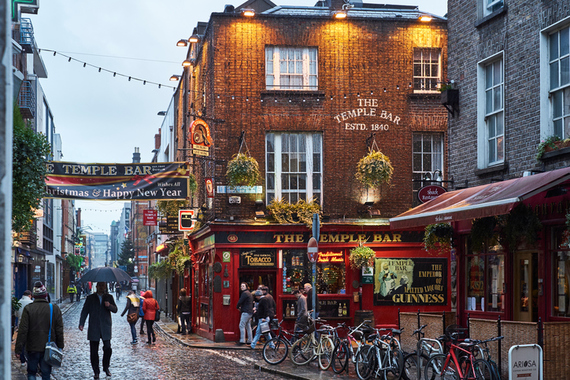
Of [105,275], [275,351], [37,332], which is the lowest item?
[275,351]

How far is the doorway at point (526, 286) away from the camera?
1372cm

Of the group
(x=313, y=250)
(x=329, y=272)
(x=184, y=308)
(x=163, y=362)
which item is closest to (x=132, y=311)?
(x=184, y=308)

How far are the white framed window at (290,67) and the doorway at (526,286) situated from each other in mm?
12252

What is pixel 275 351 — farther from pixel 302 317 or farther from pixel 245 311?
pixel 245 311

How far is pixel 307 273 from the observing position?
963 inches

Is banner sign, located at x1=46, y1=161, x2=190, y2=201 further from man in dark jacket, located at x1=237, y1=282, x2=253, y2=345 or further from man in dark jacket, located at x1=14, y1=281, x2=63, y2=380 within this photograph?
man in dark jacket, located at x1=14, y1=281, x2=63, y2=380

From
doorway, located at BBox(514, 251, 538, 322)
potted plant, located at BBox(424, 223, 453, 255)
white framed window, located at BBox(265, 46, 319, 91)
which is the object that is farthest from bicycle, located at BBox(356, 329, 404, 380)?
white framed window, located at BBox(265, 46, 319, 91)

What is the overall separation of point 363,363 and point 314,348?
265 cm

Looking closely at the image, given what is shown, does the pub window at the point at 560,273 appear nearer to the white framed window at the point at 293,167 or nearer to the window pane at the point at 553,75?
the window pane at the point at 553,75

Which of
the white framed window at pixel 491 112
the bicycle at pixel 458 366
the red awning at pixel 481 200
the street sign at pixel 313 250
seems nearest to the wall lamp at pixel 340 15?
the street sign at pixel 313 250

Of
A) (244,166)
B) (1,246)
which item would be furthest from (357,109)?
(1,246)

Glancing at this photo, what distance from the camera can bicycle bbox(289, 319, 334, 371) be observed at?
51.2 ft

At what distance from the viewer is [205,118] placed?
2411cm

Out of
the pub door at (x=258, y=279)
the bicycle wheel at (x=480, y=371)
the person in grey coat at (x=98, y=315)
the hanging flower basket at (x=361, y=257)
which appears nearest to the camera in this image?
the bicycle wheel at (x=480, y=371)
